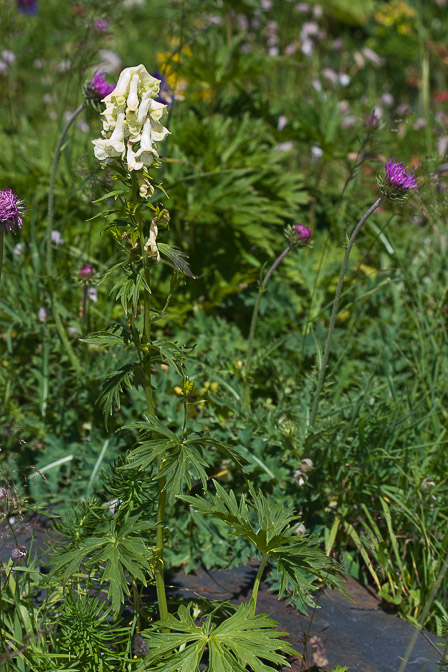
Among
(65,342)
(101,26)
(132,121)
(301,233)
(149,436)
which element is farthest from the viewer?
(101,26)

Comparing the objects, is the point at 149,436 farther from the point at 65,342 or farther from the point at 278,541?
the point at 65,342

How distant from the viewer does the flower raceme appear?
132 centimetres

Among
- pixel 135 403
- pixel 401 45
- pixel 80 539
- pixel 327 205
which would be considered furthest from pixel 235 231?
pixel 401 45

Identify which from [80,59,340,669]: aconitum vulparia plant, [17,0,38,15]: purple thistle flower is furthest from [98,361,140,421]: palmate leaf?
[17,0,38,15]: purple thistle flower

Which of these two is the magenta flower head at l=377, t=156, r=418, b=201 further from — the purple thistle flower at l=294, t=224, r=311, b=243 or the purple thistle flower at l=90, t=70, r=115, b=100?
the purple thistle flower at l=90, t=70, r=115, b=100

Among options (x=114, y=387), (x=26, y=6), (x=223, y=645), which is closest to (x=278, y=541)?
(x=223, y=645)

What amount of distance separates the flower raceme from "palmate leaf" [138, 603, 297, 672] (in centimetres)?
98

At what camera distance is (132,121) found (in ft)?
4.34

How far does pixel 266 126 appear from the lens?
338cm

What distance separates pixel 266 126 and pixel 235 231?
29.4 inches

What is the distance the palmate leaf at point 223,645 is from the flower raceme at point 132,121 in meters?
0.98

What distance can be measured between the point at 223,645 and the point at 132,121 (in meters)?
1.10

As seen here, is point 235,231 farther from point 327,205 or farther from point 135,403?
point 135,403

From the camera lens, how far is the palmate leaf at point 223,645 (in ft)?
4.42
